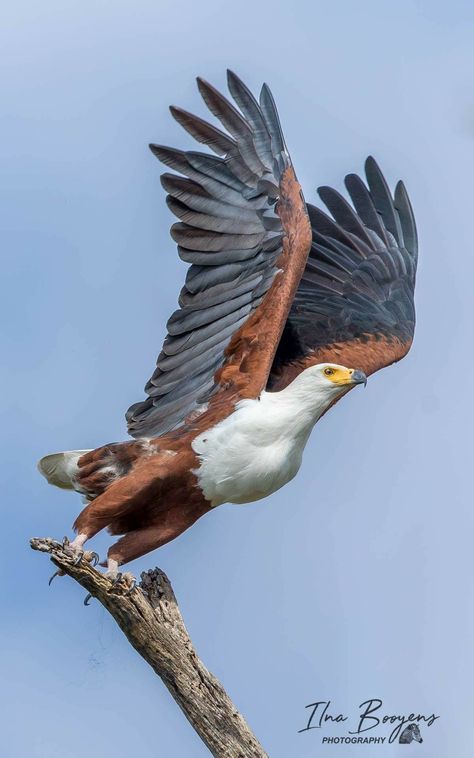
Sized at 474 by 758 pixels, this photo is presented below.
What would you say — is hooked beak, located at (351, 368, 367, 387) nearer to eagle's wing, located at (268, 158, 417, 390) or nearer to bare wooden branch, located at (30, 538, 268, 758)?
eagle's wing, located at (268, 158, 417, 390)

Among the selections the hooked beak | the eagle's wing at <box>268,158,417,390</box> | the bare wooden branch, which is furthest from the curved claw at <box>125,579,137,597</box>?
the eagle's wing at <box>268,158,417,390</box>

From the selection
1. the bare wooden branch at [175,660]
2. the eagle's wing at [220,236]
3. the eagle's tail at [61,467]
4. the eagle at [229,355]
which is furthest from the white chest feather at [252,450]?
the bare wooden branch at [175,660]

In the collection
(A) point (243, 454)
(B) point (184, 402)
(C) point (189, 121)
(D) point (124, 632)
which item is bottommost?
(D) point (124, 632)

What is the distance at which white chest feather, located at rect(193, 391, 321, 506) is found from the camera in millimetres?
8242

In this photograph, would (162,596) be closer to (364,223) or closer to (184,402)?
(184,402)

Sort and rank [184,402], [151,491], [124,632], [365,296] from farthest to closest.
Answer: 1. [365,296]
2. [184,402]
3. [151,491]
4. [124,632]

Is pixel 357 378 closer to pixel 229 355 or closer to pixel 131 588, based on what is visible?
pixel 229 355

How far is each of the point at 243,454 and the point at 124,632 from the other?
4.18 feet

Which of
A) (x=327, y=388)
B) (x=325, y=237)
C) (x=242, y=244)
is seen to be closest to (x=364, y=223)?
(x=325, y=237)

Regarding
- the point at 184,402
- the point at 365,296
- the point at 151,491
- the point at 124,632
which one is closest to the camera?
the point at 124,632

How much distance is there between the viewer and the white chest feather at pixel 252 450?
27.0 ft

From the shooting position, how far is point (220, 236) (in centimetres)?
910

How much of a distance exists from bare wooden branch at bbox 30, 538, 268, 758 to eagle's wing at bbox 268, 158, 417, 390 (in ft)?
8.11

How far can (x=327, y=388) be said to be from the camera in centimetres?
842
